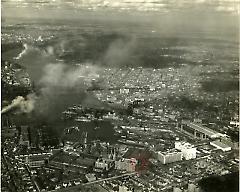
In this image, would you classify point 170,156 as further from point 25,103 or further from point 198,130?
point 25,103

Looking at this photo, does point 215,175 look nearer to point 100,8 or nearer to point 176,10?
point 176,10

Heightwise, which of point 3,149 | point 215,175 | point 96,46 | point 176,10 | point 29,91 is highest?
point 176,10

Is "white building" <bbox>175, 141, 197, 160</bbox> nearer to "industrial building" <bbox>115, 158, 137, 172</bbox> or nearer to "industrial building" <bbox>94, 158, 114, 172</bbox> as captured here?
"industrial building" <bbox>115, 158, 137, 172</bbox>

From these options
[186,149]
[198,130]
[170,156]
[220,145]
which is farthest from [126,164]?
[220,145]

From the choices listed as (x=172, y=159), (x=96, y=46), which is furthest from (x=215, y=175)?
(x=96, y=46)

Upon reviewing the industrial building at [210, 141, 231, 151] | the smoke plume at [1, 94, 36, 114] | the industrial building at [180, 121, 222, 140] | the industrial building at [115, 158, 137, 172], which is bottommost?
the industrial building at [115, 158, 137, 172]

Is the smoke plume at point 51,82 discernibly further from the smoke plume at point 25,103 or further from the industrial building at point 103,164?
the industrial building at point 103,164

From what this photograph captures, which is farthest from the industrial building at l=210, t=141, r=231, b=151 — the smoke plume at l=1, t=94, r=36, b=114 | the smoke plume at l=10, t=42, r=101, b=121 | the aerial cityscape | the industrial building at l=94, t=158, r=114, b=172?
the smoke plume at l=1, t=94, r=36, b=114

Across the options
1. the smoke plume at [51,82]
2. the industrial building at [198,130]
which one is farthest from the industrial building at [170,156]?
the smoke plume at [51,82]
